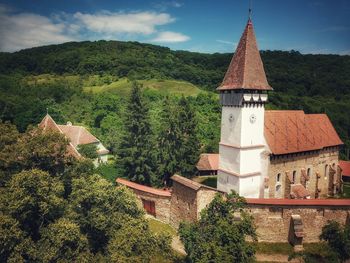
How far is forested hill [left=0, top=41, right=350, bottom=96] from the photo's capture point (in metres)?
92.1

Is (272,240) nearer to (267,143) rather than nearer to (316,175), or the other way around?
(267,143)

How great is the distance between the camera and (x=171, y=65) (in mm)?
127938

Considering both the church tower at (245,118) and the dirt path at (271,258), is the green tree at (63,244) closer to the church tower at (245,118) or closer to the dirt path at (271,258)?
the dirt path at (271,258)

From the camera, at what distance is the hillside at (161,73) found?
7562 centimetres

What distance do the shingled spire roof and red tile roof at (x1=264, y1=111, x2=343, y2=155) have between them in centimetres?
562

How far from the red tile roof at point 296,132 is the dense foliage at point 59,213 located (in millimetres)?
16692

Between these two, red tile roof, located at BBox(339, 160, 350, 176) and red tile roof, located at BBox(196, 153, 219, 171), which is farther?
red tile roof, located at BBox(339, 160, 350, 176)

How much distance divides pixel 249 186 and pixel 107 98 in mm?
44584

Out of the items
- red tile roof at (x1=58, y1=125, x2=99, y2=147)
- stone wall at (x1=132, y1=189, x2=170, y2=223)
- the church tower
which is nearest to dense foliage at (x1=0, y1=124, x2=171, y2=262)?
stone wall at (x1=132, y1=189, x2=170, y2=223)

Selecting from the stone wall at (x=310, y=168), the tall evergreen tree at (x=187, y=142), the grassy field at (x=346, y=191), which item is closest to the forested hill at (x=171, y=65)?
the grassy field at (x=346, y=191)

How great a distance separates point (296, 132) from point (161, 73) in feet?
286

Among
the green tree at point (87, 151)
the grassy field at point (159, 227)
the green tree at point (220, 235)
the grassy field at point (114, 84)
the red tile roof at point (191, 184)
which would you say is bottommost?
the grassy field at point (159, 227)

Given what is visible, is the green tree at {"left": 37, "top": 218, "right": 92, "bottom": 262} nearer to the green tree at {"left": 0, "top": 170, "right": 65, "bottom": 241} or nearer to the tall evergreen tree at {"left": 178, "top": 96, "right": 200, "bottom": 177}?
the green tree at {"left": 0, "top": 170, "right": 65, "bottom": 241}

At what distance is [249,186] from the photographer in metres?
30.4
